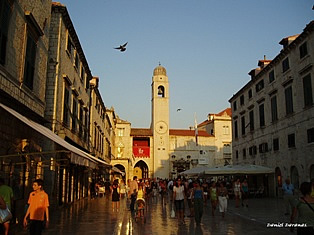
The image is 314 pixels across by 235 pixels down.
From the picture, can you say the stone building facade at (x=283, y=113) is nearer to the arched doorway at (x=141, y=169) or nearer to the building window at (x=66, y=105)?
the building window at (x=66, y=105)

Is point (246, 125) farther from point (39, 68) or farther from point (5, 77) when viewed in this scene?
point (5, 77)

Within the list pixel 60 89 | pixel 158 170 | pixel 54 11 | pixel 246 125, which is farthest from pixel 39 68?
pixel 158 170

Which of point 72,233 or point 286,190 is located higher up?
point 286,190

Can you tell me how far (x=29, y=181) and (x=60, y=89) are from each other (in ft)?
19.0

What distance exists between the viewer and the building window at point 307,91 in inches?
843

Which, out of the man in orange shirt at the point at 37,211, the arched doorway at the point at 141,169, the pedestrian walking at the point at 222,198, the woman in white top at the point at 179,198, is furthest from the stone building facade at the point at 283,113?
the arched doorway at the point at 141,169

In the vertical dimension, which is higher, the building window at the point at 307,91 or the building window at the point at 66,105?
the building window at the point at 307,91

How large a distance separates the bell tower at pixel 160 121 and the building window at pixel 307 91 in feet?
127

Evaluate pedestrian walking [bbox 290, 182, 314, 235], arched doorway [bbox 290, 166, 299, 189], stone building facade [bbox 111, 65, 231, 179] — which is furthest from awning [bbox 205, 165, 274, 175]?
stone building facade [bbox 111, 65, 231, 179]

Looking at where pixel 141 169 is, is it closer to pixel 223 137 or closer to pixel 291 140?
pixel 223 137

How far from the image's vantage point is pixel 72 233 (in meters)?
9.65

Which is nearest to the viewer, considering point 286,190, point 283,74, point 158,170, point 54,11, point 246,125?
point 286,190

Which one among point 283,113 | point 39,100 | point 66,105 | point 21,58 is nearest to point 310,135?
point 283,113

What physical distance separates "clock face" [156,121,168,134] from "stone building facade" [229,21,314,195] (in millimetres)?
25974
